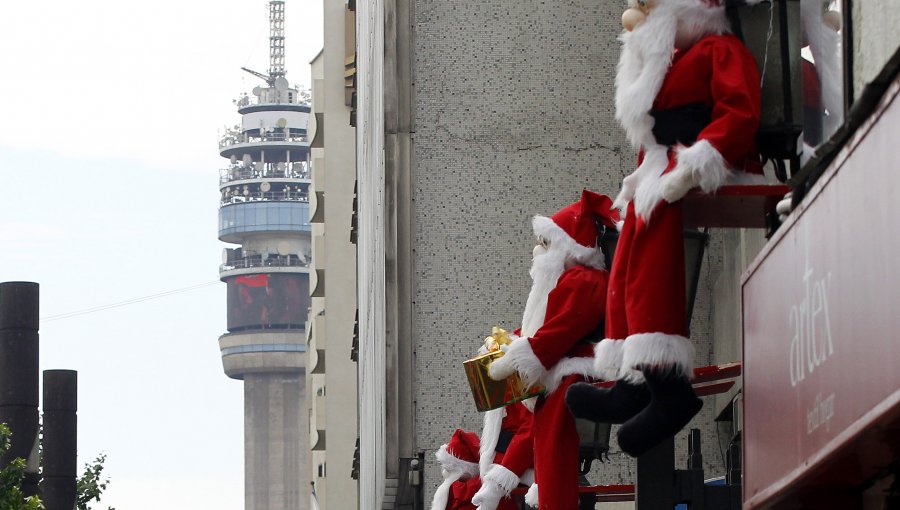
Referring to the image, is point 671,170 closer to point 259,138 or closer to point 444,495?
point 444,495

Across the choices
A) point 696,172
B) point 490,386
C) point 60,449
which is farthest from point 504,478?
point 60,449

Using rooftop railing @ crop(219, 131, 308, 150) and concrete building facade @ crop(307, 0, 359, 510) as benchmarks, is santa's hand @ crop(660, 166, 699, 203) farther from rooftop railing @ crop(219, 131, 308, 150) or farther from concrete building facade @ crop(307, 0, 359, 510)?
rooftop railing @ crop(219, 131, 308, 150)

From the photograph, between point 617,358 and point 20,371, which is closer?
point 617,358

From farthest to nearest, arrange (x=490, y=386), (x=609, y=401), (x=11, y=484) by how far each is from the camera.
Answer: (x=11, y=484) < (x=490, y=386) < (x=609, y=401)

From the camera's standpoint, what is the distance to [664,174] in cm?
591

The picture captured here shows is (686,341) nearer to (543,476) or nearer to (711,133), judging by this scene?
(711,133)

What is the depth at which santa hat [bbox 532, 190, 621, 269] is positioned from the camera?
7898 millimetres

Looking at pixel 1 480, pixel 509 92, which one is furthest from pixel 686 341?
pixel 1 480

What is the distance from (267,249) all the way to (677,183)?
149619mm

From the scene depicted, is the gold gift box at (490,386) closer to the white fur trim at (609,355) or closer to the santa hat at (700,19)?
the white fur trim at (609,355)

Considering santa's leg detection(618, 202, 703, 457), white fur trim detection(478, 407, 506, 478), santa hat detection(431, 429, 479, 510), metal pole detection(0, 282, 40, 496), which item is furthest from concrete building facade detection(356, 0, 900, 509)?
metal pole detection(0, 282, 40, 496)

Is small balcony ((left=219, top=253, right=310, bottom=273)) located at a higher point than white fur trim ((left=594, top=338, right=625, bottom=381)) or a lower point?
higher

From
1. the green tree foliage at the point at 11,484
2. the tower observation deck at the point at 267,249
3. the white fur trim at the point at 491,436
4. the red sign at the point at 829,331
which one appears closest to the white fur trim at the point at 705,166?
the red sign at the point at 829,331

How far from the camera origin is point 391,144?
1329cm
